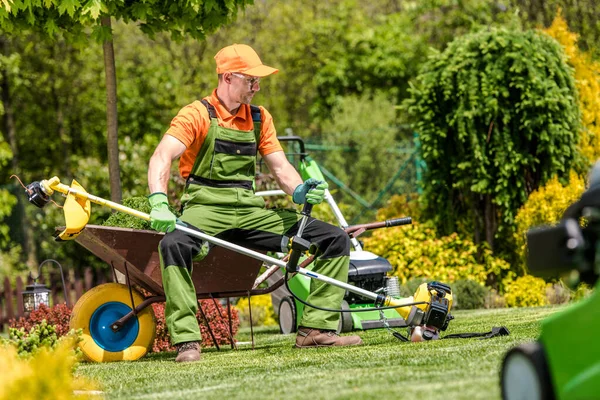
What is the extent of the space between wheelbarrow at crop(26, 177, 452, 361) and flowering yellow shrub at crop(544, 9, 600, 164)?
4371 mm

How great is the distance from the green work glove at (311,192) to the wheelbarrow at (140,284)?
173mm

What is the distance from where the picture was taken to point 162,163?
5.95 meters

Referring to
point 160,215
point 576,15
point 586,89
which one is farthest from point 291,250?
point 576,15

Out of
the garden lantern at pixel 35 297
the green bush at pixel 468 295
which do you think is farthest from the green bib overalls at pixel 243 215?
the green bush at pixel 468 295

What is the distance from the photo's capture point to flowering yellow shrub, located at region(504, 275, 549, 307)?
9648 mm

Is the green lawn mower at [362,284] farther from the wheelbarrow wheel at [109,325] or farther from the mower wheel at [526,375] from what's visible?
the mower wheel at [526,375]

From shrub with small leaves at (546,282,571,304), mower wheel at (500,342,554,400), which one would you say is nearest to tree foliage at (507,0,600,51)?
shrub with small leaves at (546,282,571,304)

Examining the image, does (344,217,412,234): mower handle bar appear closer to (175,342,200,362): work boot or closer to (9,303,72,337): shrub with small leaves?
(175,342,200,362): work boot

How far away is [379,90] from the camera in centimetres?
2055

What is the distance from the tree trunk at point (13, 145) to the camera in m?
16.0

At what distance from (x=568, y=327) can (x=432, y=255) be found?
7.37 m

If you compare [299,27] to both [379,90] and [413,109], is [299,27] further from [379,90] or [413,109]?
[413,109]

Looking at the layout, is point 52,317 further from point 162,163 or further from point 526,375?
point 526,375

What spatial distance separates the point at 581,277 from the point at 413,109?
24.8ft
